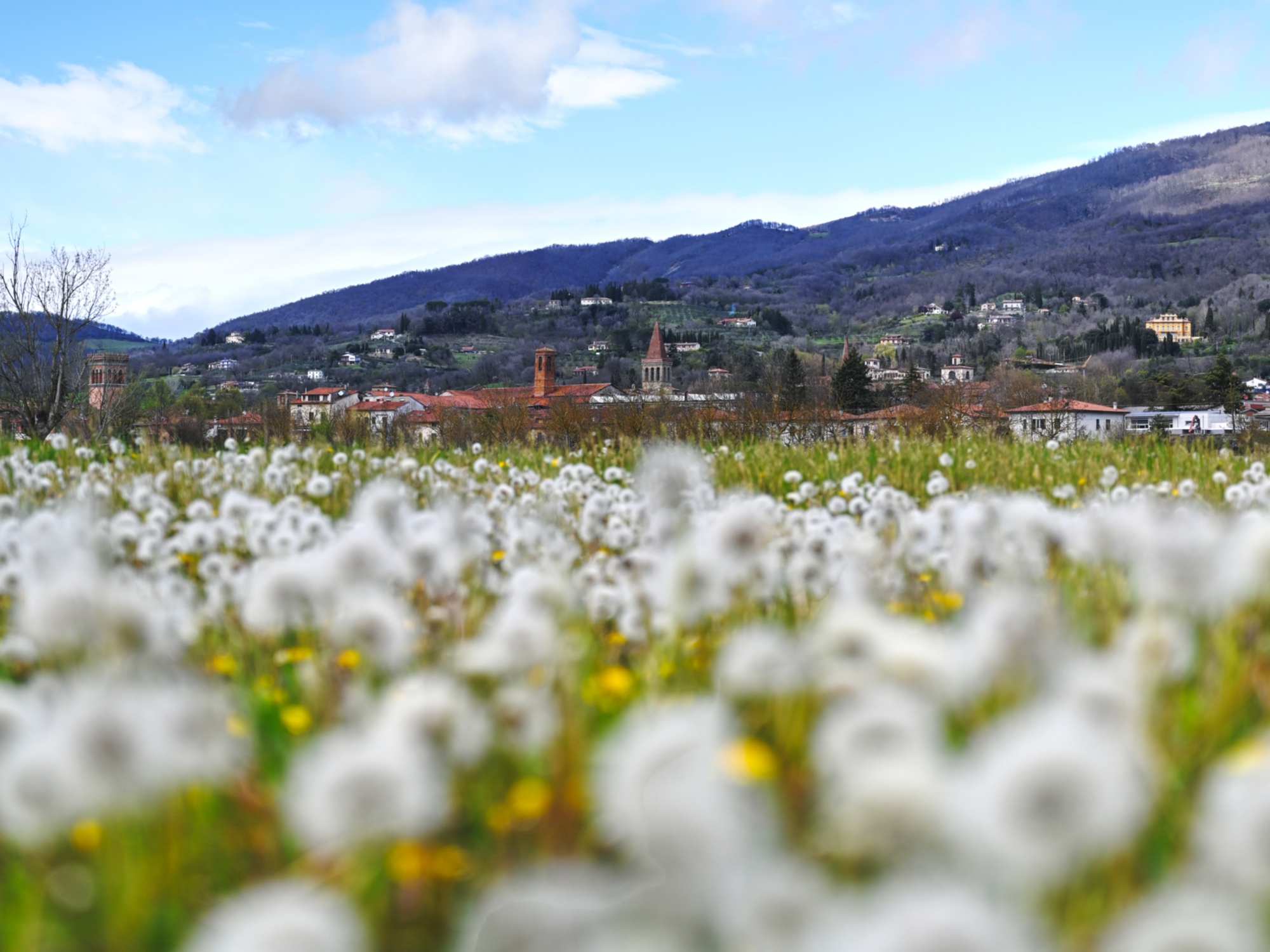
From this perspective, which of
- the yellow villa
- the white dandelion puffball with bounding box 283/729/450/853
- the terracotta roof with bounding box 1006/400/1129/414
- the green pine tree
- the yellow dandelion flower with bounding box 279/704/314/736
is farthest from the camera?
the yellow villa

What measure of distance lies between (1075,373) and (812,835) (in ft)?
417

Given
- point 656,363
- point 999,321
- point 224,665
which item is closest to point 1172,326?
point 999,321

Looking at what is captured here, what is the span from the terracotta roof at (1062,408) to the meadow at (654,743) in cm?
4945

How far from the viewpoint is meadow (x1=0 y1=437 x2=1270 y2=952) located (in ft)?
3.66

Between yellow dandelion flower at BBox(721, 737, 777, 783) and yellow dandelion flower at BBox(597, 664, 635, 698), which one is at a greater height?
yellow dandelion flower at BBox(721, 737, 777, 783)

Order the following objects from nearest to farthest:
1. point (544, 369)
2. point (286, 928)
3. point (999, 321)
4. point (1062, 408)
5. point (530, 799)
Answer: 1. point (286, 928)
2. point (530, 799)
3. point (1062, 408)
4. point (544, 369)
5. point (999, 321)

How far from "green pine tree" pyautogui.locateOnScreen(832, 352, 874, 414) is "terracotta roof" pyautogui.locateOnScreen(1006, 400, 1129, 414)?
11.9m

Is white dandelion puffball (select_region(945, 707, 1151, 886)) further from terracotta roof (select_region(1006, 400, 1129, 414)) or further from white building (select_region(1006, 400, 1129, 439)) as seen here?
terracotta roof (select_region(1006, 400, 1129, 414))

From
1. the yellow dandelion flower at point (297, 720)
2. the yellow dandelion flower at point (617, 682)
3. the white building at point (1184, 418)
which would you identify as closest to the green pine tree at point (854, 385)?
the white building at point (1184, 418)

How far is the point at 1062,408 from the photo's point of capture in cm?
5409

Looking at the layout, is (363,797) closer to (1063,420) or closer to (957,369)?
(1063,420)

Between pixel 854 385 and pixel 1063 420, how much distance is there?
1031 inches

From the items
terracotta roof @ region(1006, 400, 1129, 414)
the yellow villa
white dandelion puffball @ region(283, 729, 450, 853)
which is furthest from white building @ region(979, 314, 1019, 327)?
white dandelion puffball @ region(283, 729, 450, 853)

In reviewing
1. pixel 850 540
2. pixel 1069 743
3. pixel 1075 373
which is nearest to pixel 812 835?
pixel 1069 743
